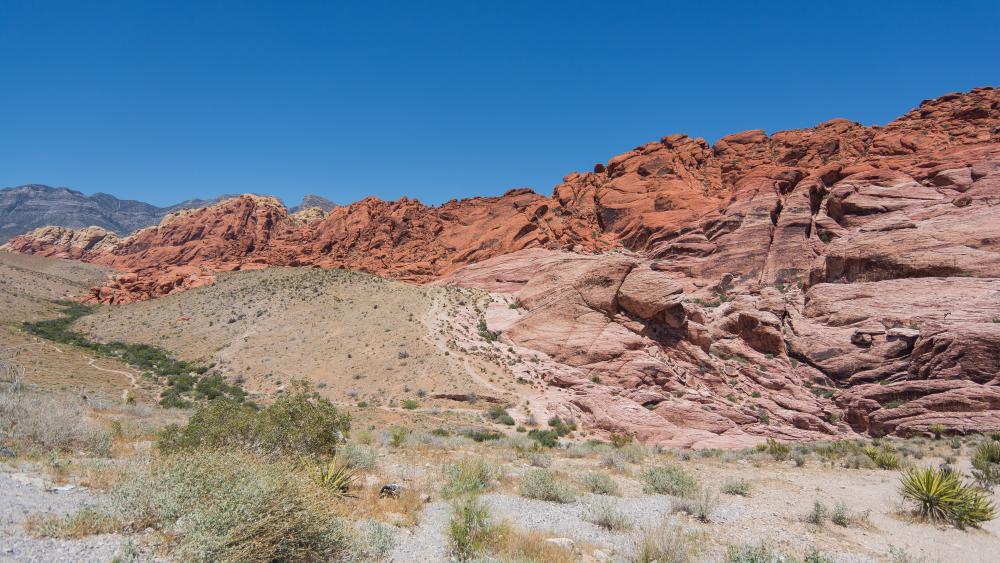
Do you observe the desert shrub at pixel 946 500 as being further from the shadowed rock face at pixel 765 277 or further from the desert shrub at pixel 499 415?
the desert shrub at pixel 499 415

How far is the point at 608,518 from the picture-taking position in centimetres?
697

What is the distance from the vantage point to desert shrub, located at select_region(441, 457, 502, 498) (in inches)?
321

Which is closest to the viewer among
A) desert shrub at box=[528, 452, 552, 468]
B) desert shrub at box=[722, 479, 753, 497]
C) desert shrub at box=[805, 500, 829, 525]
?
desert shrub at box=[805, 500, 829, 525]

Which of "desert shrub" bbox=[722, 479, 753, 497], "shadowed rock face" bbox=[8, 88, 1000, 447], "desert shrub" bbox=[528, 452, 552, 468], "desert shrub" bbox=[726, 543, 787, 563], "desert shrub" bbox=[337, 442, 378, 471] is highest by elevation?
"shadowed rock face" bbox=[8, 88, 1000, 447]

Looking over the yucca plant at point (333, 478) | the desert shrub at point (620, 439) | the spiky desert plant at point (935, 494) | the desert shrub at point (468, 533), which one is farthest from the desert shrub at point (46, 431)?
the spiky desert plant at point (935, 494)

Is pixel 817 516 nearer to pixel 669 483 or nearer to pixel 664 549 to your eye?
pixel 669 483

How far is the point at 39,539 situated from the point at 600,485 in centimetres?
839

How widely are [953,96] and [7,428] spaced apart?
64.0 m

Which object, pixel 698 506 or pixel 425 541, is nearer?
pixel 425 541

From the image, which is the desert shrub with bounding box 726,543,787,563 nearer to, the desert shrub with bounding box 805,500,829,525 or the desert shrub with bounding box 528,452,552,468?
the desert shrub with bounding box 805,500,829,525

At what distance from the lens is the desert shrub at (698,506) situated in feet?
25.0

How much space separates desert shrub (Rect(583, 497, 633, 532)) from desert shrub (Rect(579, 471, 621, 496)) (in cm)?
157

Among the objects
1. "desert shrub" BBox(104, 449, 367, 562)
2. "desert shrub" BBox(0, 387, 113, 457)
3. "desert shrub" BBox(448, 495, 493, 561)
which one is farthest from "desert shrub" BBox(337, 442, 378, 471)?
"desert shrub" BBox(0, 387, 113, 457)

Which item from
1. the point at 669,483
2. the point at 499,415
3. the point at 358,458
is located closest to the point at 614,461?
the point at 669,483
